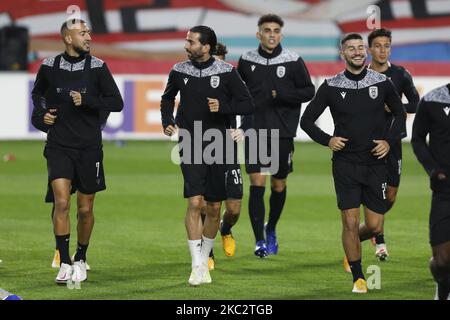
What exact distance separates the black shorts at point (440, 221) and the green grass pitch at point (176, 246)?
1264mm

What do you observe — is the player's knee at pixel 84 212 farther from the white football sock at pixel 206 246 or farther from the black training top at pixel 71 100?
the white football sock at pixel 206 246

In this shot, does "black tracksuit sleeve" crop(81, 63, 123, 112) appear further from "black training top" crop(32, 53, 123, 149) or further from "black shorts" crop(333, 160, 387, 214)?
"black shorts" crop(333, 160, 387, 214)

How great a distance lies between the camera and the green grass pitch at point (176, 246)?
959 centimetres

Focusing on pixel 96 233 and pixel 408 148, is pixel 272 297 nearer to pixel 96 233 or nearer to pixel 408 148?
pixel 96 233

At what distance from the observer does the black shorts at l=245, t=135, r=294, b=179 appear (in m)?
12.1

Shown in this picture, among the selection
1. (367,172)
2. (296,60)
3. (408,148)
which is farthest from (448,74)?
(367,172)

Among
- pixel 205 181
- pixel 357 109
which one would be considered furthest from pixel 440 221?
pixel 205 181

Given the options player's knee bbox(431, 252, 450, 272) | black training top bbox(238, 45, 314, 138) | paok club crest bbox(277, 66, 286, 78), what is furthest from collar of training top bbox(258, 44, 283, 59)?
player's knee bbox(431, 252, 450, 272)

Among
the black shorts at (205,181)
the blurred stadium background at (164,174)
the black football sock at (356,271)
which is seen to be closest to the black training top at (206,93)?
the black shorts at (205,181)

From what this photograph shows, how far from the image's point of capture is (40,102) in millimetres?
10195

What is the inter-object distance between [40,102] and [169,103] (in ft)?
3.71

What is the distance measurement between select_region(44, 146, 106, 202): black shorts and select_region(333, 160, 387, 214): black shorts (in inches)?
81.6

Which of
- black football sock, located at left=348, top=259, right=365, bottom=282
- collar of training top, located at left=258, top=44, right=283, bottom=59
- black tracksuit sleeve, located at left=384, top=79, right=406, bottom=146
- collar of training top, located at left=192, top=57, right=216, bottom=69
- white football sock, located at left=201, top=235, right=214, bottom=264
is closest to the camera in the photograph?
black football sock, located at left=348, top=259, right=365, bottom=282

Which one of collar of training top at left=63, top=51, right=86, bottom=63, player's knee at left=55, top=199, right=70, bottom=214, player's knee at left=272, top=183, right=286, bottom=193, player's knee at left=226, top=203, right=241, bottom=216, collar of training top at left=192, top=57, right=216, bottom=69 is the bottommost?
player's knee at left=226, top=203, right=241, bottom=216
